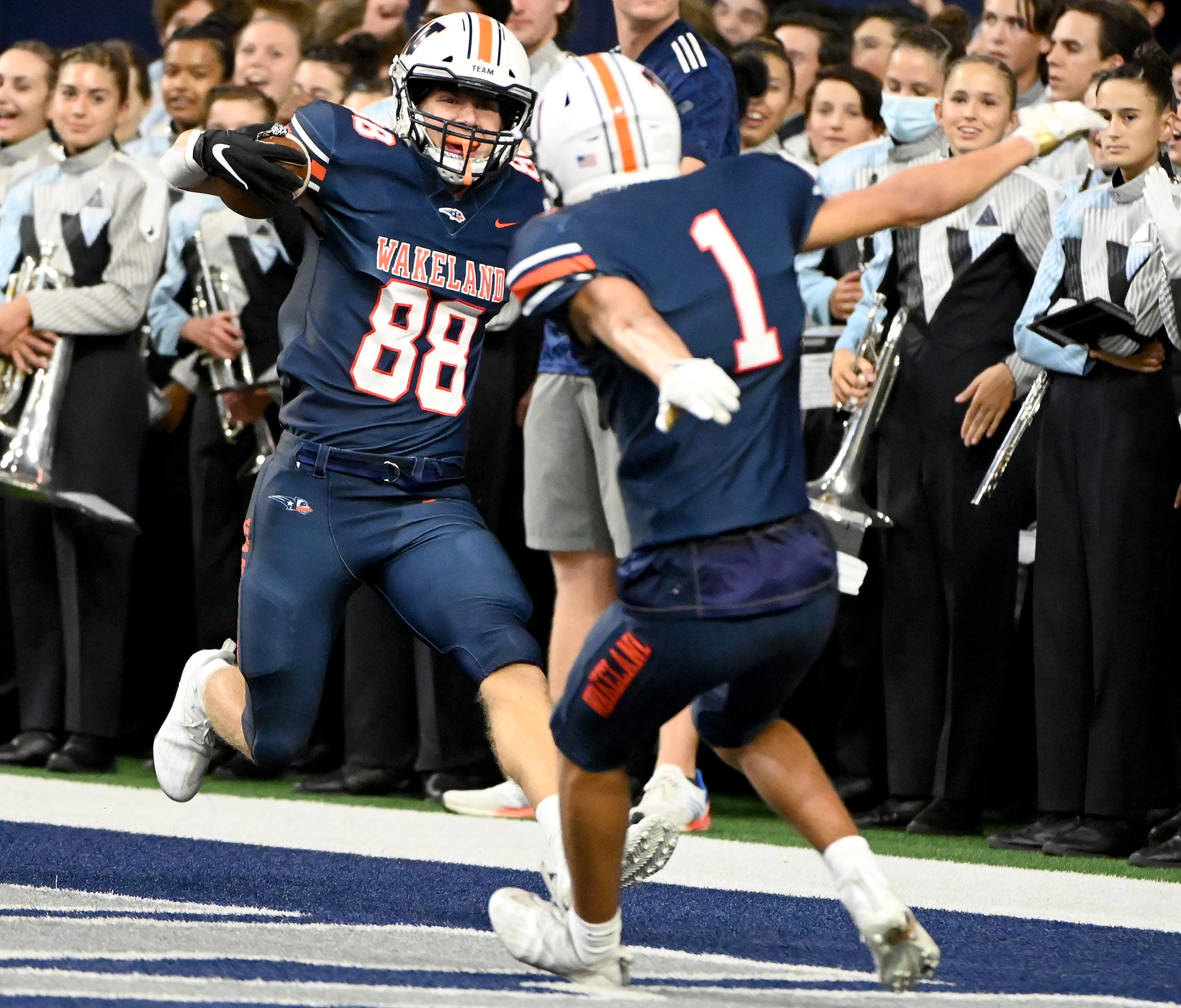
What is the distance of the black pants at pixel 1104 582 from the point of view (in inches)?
209

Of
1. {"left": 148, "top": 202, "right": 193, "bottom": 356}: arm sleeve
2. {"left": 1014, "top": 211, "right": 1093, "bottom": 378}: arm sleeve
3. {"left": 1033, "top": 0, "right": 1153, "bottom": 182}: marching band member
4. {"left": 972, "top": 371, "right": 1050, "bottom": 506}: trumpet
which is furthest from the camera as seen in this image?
{"left": 148, "top": 202, "right": 193, "bottom": 356}: arm sleeve

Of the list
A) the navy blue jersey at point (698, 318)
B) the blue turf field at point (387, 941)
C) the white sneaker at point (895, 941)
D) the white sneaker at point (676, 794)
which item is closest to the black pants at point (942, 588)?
the white sneaker at point (676, 794)

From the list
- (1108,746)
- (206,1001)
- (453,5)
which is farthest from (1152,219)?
(206,1001)

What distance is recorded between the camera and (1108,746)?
5297 millimetres

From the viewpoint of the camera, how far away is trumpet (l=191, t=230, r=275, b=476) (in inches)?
263

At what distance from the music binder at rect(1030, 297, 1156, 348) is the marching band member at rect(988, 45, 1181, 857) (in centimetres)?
7

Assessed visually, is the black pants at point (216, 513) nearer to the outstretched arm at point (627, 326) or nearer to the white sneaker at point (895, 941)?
the outstretched arm at point (627, 326)

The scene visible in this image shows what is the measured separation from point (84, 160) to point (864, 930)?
15.4 ft

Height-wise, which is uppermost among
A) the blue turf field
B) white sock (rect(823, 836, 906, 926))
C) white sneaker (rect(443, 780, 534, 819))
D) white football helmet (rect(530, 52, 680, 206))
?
white football helmet (rect(530, 52, 680, 206))

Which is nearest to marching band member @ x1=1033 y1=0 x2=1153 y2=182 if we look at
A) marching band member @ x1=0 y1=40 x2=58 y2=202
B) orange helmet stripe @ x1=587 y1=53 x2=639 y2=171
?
orange helmet stripe @ x1=587 y1=53 x2=639 y2=171

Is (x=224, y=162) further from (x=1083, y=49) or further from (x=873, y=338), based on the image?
(x=1083, y=49)

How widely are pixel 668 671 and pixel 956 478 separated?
2.89m

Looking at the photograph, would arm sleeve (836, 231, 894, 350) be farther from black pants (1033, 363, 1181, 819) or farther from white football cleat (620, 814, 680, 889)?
white football cleat (620, 814, 680, 889)

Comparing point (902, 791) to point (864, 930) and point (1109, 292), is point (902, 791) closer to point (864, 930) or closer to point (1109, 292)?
point (1109, 292)
